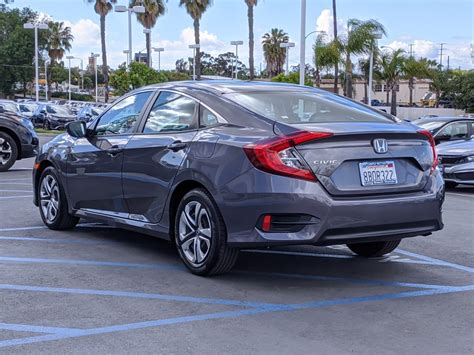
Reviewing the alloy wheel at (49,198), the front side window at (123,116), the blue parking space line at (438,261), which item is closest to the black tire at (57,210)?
the alloy wheel at (49,198)

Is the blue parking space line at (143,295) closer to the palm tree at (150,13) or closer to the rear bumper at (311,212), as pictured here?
the rear bumper at (311,212)

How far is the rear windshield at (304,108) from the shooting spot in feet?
19.2

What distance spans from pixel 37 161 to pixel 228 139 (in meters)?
3.62

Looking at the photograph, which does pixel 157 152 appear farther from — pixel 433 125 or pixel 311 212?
pixel 433 125

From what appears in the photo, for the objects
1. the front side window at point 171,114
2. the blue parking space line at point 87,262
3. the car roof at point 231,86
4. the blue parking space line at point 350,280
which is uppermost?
the car roof at point 231,86

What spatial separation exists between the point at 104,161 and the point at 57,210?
127 centimetres

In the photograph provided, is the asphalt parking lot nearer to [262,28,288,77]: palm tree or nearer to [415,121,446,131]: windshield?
[415,121,446,131]: windshield

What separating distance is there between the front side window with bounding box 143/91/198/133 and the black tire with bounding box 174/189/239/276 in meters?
0.73

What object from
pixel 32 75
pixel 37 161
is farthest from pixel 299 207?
pixel 32 75

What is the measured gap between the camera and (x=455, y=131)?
50.1ft

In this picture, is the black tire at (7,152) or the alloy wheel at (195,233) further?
the black tire at (7,152)

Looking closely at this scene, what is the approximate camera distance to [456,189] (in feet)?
46.4

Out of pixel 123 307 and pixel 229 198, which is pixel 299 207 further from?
pixel 123 307

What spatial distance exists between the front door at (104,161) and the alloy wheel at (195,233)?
3.30 feet
